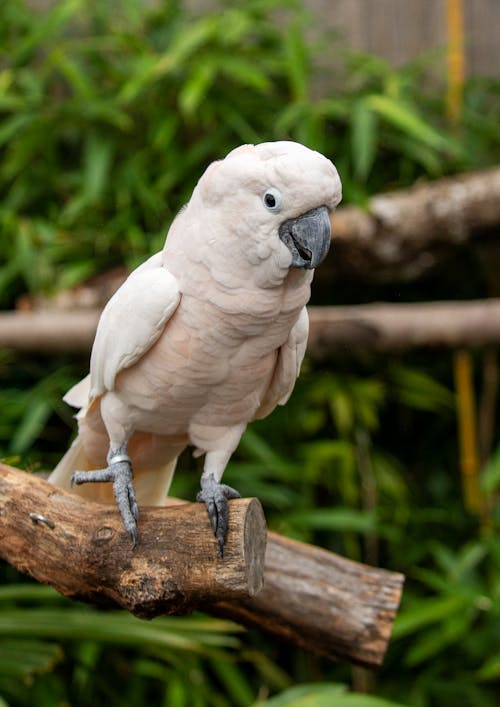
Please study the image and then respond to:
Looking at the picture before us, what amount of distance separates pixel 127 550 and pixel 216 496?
0.40ft

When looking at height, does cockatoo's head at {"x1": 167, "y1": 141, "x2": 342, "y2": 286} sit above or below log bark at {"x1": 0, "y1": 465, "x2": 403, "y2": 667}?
above

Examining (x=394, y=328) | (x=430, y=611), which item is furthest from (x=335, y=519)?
(x=394, y=328)

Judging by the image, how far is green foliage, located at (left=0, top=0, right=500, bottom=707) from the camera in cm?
204

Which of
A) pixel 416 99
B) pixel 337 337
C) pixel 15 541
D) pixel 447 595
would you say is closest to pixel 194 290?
pixel 15 541

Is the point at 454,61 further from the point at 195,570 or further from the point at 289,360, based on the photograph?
the point at 195,570

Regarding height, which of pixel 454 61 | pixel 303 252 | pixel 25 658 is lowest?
pixel 25 658

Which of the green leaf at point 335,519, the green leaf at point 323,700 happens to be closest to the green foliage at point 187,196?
the green leaf at point 335,519

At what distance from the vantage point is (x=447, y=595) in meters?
1.95

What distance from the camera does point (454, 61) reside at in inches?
94.0

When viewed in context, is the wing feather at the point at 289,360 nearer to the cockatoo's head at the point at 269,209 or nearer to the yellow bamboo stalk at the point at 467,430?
the cockatoo's head at the point at 269,209

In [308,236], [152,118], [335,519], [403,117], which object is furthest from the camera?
[152,118]

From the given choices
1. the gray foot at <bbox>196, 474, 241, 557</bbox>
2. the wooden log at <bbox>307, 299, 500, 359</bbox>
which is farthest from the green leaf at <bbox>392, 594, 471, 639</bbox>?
the gray foot at <bbox>196, 474, 241, 557</bbox>

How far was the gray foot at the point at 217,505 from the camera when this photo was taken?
1.00m

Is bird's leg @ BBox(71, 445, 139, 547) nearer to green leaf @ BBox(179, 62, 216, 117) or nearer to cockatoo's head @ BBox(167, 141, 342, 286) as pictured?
cockatoo's head @ BBox(167, 141, 342, 286)
